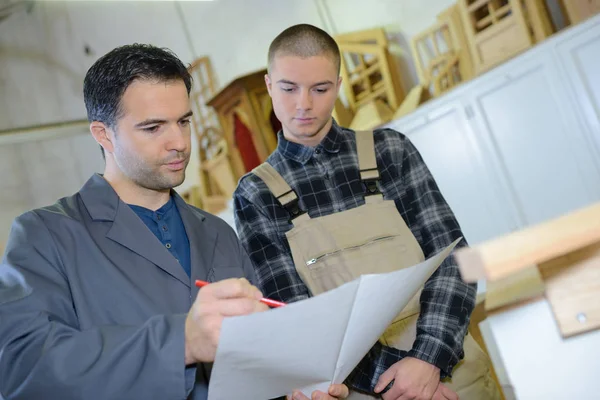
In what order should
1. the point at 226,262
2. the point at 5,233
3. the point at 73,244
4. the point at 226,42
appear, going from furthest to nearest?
the point at 5,233 < the point at 226,42 < the point at 226,262 < the point at 73,244

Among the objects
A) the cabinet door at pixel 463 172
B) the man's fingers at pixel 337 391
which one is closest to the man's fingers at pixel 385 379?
the man's fingers at pixel 337 391

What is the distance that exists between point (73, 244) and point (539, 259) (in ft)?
3.49


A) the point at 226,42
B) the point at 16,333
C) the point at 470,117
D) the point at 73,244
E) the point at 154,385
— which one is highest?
the point at 226,42

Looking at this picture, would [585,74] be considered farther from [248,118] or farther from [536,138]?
[248,118]

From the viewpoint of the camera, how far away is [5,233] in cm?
817

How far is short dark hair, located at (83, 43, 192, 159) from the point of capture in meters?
1.57

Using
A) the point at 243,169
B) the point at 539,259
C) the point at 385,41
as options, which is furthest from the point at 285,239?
the point at 243,169

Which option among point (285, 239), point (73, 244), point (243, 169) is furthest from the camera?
point (243, 169)

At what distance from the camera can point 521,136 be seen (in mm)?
4117

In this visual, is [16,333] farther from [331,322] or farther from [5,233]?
[5,233]

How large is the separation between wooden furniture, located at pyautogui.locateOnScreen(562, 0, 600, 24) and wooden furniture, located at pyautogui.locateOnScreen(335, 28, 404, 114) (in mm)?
1456

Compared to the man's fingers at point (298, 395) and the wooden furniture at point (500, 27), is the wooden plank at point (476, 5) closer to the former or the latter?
the wooden furniture at point (500, 27)

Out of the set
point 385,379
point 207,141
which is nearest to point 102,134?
point 385,379

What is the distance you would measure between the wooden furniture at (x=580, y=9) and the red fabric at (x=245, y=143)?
2.90 meters
